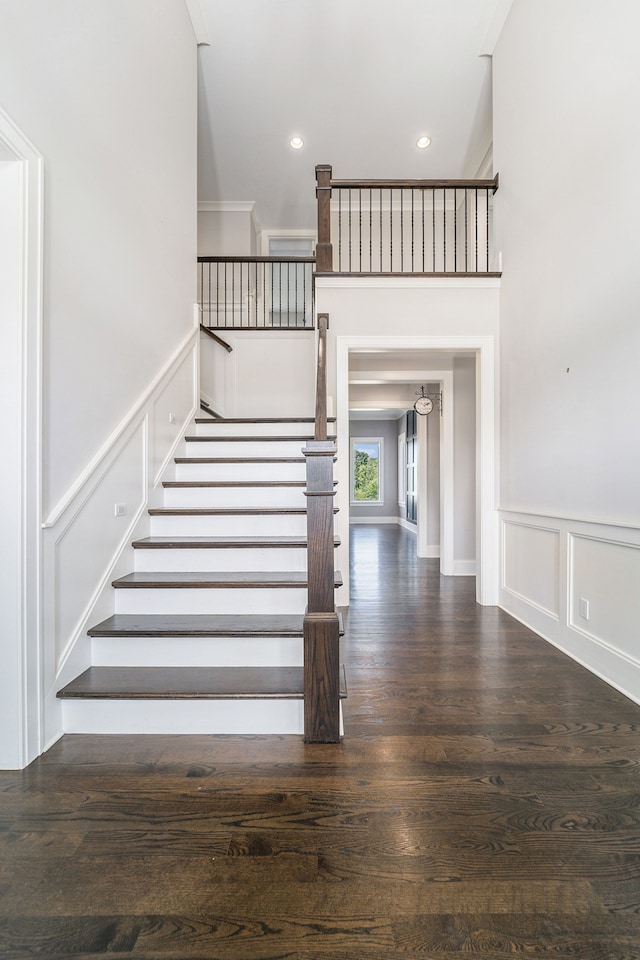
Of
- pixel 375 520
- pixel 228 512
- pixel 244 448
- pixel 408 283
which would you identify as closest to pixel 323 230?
pixel 408 283

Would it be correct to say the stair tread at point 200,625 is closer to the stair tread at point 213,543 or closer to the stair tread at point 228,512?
the stair tread at point 213,543

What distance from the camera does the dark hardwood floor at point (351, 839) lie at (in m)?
1.03

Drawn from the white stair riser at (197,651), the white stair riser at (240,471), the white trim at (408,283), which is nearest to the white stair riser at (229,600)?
the white stair riser at (197,651)

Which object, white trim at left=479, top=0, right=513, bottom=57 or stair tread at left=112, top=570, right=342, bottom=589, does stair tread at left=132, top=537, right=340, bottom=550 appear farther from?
white trim at left=479, top=0, right=513, bottom=57

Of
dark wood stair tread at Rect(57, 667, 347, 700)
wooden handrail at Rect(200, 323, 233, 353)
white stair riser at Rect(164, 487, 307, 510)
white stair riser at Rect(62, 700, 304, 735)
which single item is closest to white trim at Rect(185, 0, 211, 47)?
wooden handrail at Rect(200, 323, 233, 353)

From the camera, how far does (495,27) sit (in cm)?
375

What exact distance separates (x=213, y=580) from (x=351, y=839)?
49.8 inches

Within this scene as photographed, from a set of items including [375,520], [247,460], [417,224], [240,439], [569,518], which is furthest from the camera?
[375,520]

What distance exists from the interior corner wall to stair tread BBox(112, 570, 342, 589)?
619mm

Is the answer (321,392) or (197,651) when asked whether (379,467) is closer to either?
(321,392)

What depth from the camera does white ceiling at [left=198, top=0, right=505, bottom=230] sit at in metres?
3.73

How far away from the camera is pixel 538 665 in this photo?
98.9 inches

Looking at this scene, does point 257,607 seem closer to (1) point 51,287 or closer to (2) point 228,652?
(2) point 228,652

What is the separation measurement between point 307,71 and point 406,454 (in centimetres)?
734
